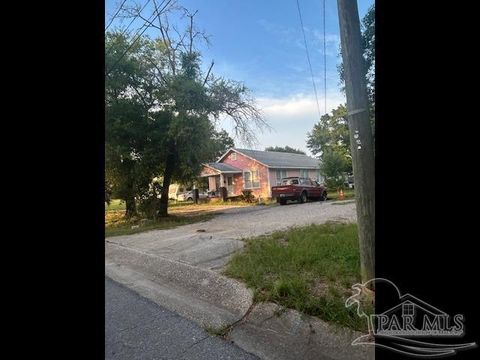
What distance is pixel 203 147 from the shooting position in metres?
12.8

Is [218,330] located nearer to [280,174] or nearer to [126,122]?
[126,122]

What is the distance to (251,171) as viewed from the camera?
A: 84.5ft

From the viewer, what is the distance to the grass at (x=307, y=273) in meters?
3.26

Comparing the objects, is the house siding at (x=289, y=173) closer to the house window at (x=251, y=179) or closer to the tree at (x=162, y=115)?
the house window at (x=251, y=179)

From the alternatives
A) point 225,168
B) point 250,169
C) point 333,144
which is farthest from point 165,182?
point 333,144

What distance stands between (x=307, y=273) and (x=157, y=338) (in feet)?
7.19

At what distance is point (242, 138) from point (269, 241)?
8423mm
